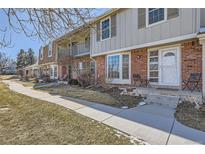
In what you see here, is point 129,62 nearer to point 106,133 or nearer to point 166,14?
point 166,14

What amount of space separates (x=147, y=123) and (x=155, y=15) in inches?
268

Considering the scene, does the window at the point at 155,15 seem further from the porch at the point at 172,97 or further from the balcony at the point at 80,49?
the balcony at the point at 80,49

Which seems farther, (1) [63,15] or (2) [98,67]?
(2) [98,67]

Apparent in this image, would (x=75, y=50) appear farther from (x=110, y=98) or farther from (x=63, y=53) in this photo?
(x=110, y=98)

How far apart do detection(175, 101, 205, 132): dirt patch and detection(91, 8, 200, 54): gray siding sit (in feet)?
10.8

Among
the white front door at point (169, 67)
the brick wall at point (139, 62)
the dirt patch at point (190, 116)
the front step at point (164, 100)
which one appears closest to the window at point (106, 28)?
the brick wall at point (139, 62)

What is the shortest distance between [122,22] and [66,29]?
837 cm

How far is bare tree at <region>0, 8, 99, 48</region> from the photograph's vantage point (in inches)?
184

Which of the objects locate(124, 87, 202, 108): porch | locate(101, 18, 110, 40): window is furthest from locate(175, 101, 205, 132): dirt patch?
locate(101, 18, 110, 40): window

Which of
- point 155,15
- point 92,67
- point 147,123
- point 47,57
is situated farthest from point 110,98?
point 47,57

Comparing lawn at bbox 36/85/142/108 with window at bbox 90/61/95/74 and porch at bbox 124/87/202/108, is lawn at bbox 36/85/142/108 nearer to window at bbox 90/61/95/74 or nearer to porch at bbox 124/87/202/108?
porch at bbox 124/87/202/108
